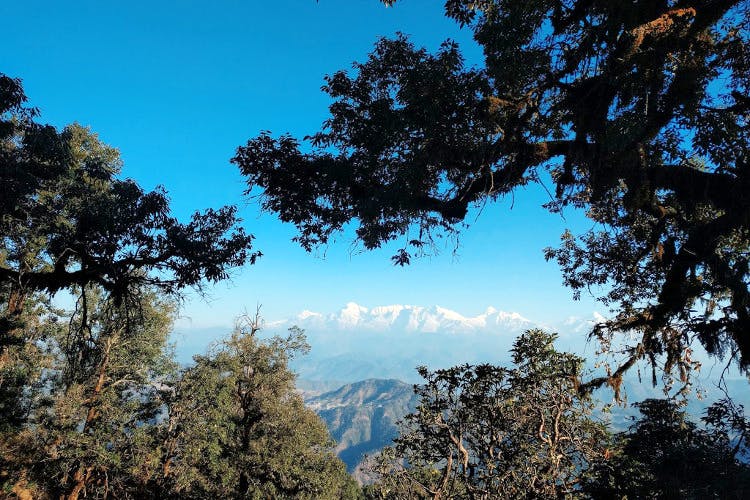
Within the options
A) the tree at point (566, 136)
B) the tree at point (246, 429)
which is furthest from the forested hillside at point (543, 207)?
the tree at point (246, 429)

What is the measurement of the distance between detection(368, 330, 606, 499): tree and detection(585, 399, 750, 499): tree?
1167 mm

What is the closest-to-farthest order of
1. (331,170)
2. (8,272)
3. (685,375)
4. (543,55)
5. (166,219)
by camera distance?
(543,55) < (331,170) < (8,272) < (166,219) < (685,375)

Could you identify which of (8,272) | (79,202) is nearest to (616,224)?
(79,202)

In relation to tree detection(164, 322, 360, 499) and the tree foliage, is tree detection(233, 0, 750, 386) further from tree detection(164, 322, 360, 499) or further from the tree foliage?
tree detection(164, 322, 360, 499)

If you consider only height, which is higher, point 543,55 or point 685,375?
point 543,55

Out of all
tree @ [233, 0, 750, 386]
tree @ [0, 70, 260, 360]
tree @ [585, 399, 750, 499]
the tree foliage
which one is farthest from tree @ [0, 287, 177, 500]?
tree @ [585, 399, 750, 499]

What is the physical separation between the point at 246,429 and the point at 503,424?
19728mm

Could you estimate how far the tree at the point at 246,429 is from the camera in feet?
62.3

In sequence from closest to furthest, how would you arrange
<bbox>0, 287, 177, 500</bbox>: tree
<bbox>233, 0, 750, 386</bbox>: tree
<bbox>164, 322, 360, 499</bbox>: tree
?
<bbox>233, 0, 750, 386</bbox>: tree < <bbox>0, 287, 177, 500</bbox>: tree < <bbox>164, 322, 360, 499</bbox>: tree

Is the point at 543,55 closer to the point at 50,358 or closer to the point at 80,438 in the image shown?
the point at 80,438

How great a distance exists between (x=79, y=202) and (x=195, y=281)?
3.44 metres

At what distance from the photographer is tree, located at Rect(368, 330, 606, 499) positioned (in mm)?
6227

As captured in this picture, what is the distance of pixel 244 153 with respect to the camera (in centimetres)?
723

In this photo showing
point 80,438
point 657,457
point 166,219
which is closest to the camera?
A: point 166,219
